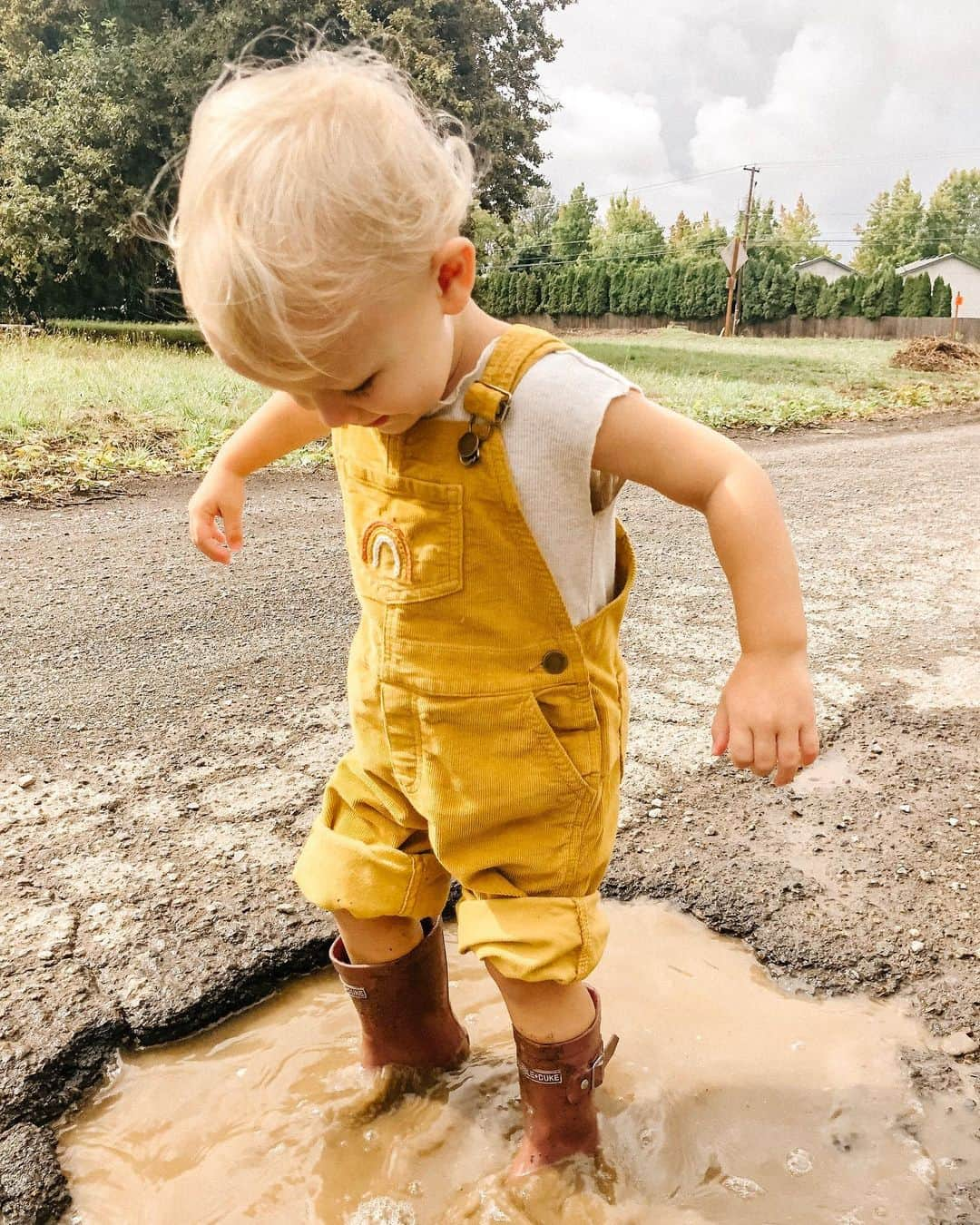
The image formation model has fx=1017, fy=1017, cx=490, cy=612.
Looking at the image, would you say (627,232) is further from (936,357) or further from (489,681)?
(489,681)

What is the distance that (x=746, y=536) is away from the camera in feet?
3.85

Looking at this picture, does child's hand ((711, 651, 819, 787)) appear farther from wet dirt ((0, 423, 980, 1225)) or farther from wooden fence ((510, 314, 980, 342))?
wooden fence ((510, 314, 980, 342))

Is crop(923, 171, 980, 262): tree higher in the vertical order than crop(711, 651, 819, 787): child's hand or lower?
higher

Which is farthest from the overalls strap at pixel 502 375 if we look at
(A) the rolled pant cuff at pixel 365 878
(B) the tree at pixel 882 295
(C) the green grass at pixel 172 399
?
(B) the tree at pixel 882 295

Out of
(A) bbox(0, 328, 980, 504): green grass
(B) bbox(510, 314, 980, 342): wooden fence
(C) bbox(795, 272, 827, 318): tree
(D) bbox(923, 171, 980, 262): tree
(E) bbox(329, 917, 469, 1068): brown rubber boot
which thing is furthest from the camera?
(D) bbox(923, 171, 980, 262): tree

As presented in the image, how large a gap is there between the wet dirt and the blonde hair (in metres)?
1.13

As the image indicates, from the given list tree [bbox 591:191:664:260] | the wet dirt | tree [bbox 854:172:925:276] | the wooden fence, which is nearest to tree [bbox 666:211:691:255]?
tree [bbox 591:191:664:260]

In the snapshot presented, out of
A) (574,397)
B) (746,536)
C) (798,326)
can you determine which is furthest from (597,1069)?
(798,326)

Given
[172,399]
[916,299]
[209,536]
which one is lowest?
[172,399]

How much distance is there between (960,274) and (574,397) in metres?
60.3

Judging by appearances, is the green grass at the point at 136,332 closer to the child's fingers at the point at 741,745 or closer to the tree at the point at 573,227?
the child's fingers at the point at 741,745

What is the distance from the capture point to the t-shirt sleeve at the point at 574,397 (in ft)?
3.89

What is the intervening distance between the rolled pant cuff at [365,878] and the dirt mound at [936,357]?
14.5 meters

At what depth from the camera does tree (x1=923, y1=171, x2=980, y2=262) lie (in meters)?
61.5
